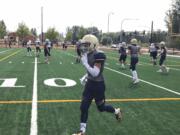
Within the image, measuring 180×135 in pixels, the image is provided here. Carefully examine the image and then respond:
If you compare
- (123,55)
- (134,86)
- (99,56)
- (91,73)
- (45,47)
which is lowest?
(134,86)

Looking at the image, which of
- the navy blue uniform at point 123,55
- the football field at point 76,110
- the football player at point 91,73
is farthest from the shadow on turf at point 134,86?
the navy blue uniform at point 123,55

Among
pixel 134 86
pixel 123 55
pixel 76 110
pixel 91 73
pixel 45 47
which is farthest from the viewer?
pixel 45 47

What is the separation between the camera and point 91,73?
647 centimetres

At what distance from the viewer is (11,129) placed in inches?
280

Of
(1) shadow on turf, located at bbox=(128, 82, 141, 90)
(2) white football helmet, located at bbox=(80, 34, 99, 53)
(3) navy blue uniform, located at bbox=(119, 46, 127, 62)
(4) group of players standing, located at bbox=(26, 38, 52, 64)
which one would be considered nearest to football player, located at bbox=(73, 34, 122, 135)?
(2) white football helmet, located at bbox=(80, 34, 99, 53)

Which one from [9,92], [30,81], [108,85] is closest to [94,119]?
[9,92]

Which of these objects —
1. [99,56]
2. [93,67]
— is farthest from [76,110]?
[99,56]

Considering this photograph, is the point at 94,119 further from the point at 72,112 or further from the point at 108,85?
the point at 108,85

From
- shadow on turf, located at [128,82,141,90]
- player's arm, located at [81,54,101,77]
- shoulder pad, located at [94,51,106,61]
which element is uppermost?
shoulder pad, located at [94,51,106,61]

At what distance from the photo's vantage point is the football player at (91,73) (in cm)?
647

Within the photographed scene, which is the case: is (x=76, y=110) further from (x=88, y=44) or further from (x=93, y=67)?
(x=88, y=44)

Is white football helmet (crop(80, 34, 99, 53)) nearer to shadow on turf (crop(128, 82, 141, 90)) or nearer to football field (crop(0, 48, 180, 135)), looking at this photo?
football field (crop(0, 48, 180, 135))

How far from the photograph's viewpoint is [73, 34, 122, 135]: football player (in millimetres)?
6473

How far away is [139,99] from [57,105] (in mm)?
2590
